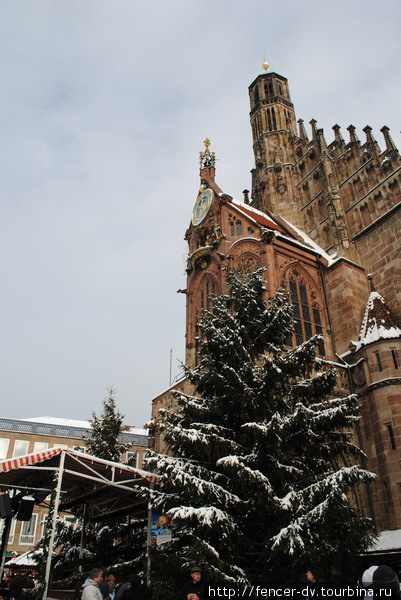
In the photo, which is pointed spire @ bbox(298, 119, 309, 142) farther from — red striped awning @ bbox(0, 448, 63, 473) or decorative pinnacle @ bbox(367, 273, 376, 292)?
red striped awning @ bbox(0, 448, 63, 473)

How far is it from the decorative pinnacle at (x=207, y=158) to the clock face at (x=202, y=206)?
246 cm

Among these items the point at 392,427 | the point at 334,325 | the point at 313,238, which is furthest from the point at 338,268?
the point at 392,427

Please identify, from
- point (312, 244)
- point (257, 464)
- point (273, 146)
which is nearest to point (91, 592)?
point (257, 464)

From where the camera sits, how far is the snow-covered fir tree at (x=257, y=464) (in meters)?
11.1

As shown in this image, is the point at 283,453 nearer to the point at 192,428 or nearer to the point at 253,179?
the point at 192,428

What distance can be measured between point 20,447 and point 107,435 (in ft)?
83.9

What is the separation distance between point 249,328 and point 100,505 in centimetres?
938

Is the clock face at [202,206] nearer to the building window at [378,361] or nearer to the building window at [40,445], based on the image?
the building window at [378,361]

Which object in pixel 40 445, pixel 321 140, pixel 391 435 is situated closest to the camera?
pixel 391 435

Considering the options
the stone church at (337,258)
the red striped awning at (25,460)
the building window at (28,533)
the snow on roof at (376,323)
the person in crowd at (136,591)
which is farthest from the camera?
the building window at (28,533)

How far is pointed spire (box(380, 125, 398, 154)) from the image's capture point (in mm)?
27531

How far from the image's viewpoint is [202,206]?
3028cm

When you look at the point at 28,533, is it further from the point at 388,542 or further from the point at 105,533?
the point at 388,542

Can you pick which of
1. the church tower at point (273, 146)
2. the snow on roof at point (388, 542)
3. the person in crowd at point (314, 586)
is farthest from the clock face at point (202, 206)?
the person in crowd at point (314, 586)
